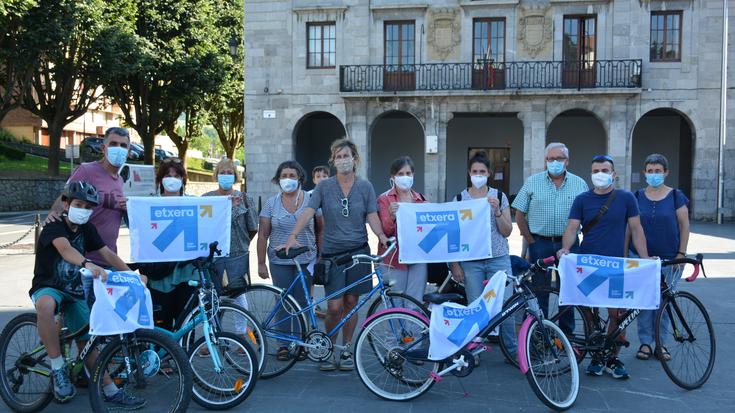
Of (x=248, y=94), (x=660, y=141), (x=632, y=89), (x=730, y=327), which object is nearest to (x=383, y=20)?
(x=248, y=94)

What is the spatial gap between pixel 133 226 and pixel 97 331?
51.8 inches

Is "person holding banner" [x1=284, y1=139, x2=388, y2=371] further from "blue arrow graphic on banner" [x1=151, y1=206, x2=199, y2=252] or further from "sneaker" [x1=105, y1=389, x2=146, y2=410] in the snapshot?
"sneaker" [x1=105, y1=389, x2=146, y2=410]

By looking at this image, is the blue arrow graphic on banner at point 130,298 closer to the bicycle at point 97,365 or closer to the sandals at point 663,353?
the bicycle at point 97,365

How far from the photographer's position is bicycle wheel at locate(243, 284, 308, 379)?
5855 millimetres

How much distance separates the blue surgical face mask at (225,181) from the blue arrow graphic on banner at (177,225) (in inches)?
30.5

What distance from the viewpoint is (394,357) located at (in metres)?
5.38

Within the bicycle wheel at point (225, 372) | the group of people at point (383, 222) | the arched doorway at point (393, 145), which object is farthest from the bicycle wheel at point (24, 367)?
the arched doorway at point (393, 145)

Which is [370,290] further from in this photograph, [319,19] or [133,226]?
[319,19]

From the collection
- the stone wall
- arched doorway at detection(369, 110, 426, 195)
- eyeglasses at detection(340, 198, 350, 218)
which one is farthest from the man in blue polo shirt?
the stone wall

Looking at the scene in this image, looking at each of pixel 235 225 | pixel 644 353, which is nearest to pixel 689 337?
pixel 644 353

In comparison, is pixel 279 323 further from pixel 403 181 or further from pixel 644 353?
pixel 644 353

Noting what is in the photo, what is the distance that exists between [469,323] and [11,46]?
27210mm

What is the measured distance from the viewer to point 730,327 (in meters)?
7.78

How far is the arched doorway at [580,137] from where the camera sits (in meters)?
28.5
